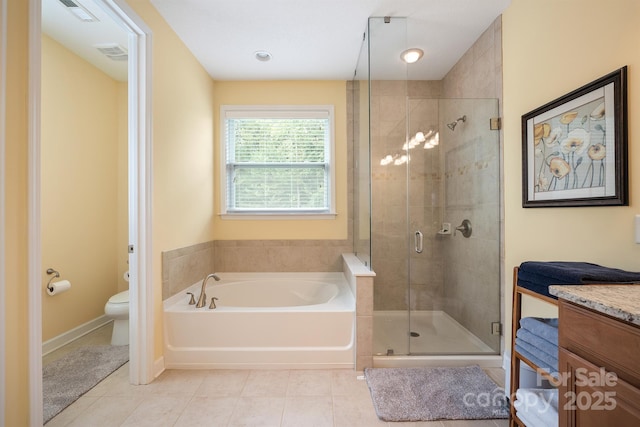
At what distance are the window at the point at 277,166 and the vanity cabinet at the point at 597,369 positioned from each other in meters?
2.37

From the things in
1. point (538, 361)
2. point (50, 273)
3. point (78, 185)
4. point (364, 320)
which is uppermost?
point (78, 185)

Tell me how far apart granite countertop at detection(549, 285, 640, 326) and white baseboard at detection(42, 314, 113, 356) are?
3352 mm

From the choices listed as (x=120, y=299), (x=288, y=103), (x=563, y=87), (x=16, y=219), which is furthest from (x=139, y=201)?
(x=563, y=87)

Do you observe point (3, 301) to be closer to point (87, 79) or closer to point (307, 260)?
point (307, 260)

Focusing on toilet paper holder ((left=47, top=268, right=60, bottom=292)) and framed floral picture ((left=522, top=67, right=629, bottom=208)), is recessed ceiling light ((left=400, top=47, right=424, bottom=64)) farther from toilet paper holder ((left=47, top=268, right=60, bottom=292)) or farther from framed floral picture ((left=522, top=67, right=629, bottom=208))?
toilet paper holder ((left=47, top=268, right=60, bottom=292))

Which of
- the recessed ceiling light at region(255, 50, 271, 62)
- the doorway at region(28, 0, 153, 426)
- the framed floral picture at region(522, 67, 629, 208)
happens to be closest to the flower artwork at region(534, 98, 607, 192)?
the framed floral picture at region(522, 67, 629, 208)

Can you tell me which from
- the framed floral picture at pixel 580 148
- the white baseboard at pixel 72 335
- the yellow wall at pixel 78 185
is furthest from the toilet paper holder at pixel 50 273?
the framed floral picture at pixel 580 148

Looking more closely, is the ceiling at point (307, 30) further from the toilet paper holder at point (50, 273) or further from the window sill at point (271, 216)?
the toilet paper holder at point (50, 273)

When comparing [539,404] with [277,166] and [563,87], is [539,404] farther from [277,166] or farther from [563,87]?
[277,166]

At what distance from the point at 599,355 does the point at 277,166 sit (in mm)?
2789

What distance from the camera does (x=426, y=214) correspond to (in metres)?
2.40

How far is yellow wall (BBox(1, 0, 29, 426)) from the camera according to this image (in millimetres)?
1145

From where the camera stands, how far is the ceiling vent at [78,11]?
2.00 meters

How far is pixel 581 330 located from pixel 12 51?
2.21 m
